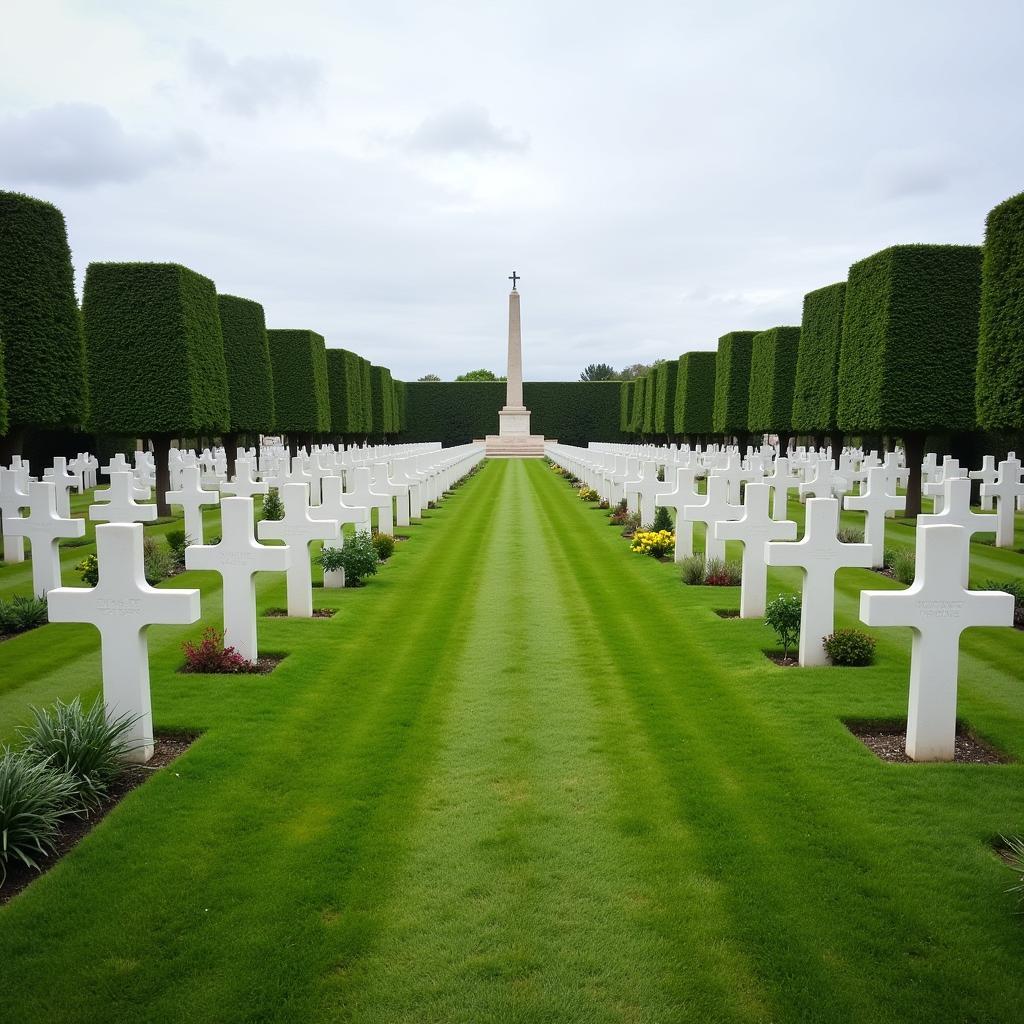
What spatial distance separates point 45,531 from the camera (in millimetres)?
8883

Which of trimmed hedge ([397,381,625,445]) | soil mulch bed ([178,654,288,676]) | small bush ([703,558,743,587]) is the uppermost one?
trimmed hedge ([397,381,625,445])

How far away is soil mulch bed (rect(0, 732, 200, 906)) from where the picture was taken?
3.58 m

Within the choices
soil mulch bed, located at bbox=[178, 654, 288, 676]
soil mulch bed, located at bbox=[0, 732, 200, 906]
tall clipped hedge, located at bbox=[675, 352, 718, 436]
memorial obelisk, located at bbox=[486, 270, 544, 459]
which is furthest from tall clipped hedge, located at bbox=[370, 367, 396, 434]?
soil mulch bed, located at bbox=[0, 732, 200, 906]

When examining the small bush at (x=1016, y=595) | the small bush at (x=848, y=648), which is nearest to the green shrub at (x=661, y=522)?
the small bush at (x=1016, y=595)

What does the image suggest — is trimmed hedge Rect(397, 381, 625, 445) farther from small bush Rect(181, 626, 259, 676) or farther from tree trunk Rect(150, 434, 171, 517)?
small bush Rect(181, 626, 259, 676)

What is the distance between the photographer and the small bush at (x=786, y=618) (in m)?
6.80

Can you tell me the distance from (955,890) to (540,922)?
1.69 meters

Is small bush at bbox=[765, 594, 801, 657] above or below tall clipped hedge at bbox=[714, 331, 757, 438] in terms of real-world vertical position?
below

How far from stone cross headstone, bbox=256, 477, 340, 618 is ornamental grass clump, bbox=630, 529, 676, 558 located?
5.32 metres

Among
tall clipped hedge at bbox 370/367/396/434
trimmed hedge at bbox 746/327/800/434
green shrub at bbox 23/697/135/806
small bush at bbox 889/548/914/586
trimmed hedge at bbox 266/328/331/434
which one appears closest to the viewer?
green shrub at bbox 23/697/135/806

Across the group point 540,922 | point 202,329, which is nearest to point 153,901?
point 540,922

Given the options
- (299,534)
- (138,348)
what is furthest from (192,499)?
(138,348)

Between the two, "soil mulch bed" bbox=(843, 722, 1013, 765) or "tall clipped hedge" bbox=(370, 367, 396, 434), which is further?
"tall clipped hedge" bbox=(370, 367, 396, 434)

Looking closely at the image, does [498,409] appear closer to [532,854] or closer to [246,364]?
[246,364]
